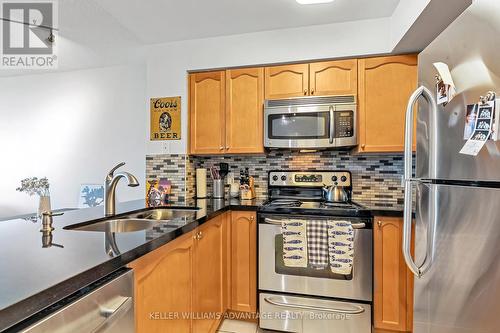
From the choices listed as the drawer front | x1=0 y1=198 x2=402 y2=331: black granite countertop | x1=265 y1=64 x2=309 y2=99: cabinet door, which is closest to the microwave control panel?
x1=265 y1=64 x2=309 y2=99: cabinet door

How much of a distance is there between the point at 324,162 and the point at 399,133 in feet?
2.17

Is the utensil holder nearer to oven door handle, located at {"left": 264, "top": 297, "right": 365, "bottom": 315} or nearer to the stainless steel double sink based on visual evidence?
the stainless steel double sink

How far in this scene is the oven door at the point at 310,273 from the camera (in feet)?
6.13

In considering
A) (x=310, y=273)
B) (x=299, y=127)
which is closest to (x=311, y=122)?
(x=299, y=127)

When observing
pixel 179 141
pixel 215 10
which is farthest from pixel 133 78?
pixel 215 10

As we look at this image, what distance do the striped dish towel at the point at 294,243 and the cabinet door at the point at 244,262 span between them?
29 cm

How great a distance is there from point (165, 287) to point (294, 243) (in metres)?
1.01

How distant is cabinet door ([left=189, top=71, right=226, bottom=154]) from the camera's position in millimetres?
2422

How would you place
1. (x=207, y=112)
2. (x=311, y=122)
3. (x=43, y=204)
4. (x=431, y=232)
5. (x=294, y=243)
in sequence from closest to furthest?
(x=431, y=232) → (x=43, y=204) → (x=294, y=243) → (x=311, y=122) → (x=207, y=112)

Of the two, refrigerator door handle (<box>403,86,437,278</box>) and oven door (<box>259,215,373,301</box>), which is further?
oven door (<box>259,215,373,301</box>)

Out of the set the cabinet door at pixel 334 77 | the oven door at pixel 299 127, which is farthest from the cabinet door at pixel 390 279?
the cabinet door at pixel 334 77

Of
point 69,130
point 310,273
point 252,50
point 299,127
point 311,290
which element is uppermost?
point 252,50

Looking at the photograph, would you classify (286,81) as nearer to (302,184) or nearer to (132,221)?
(302,184)

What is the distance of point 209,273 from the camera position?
1755 millimetres
